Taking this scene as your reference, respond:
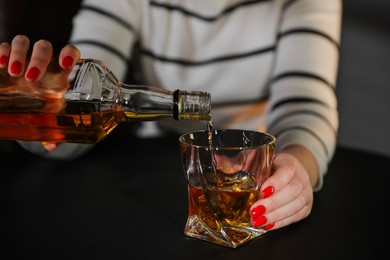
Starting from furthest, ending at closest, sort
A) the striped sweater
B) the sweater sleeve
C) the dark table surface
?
1. the striped sweater
2. the sweater sleeve
3. the dark table surface

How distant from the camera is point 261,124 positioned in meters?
1.32

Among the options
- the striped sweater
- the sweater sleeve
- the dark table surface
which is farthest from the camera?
the striped sweater

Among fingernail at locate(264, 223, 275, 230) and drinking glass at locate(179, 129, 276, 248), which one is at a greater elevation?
drinking glass at locate(179, 129, 276, 248)

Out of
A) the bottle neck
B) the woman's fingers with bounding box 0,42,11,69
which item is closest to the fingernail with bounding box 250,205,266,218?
the bottle neck

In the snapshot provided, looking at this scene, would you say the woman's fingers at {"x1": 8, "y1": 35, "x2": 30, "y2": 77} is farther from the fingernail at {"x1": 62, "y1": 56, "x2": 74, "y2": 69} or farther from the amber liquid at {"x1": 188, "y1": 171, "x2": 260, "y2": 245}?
the amber liquid at {"x1": 188, "y1": 171, "x2": 260, "y2": 245}

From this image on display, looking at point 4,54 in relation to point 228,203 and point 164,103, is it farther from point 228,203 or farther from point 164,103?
point 228,203

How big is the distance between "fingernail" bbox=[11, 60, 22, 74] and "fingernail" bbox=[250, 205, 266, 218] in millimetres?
333

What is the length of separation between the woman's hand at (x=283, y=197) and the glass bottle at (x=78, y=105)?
4.8 inches

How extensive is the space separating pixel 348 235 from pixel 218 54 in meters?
0.69

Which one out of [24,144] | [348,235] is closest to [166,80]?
[24,144]

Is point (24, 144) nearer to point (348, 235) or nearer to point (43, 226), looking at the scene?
point (43, 226)

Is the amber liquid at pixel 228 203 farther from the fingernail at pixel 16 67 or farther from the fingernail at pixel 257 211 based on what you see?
the fingernail at pixel 16 67

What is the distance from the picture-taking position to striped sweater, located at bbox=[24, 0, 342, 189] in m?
1.14

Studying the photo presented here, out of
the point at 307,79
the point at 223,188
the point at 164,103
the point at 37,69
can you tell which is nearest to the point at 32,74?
the point at 37,69
